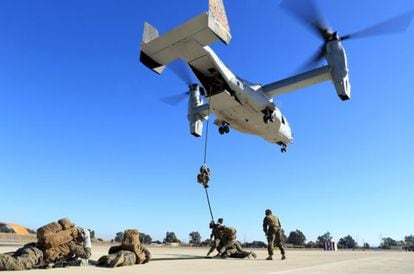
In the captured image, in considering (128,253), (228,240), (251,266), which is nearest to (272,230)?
(228,240)

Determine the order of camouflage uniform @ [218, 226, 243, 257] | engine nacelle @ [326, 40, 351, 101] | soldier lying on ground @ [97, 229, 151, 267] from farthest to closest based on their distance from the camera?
engine nacelle @ [326, 40, 351, 101] → camouflage uniform @ [218, 226, 243, 257] → soldier lying on ground @ [97, 229, 151, 267]

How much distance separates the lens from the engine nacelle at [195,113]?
28.4 meters

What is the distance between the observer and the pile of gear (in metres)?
16.8

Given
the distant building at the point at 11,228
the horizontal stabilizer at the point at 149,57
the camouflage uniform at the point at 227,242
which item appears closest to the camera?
the camouflage uniform at the point at 227,242

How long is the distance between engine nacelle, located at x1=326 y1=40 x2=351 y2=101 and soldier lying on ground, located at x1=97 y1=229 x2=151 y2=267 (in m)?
15.5

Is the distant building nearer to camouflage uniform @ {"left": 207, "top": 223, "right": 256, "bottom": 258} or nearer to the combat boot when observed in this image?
camouflage uniform @ {"left": 207, "top": 223, "right": 256, "bottom": 258}

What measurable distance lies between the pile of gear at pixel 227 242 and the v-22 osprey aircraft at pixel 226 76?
20.3ft

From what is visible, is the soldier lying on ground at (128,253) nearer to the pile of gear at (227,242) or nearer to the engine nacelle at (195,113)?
the pile of gear at (227,242)

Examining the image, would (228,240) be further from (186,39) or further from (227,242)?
(186,39)

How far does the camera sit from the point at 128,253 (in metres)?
11.5

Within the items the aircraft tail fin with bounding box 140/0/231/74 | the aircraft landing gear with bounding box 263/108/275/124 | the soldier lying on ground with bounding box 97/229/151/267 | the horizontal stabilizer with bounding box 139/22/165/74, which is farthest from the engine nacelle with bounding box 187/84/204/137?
the soldier lying on ground with bounding box 97/229/151/267

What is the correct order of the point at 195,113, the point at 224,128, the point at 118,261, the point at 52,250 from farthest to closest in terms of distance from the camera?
the point at 195,113
the point at 224,128
the point at 118,261
the point at 52,250

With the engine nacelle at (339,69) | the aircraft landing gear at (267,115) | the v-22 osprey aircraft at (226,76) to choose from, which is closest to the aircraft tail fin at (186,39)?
the v-22 osprey aircraft at (226,76)

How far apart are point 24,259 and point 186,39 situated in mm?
11191
